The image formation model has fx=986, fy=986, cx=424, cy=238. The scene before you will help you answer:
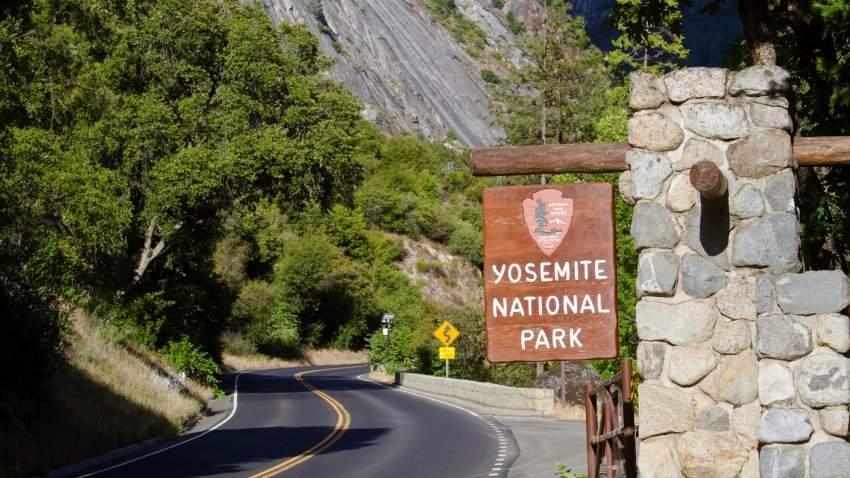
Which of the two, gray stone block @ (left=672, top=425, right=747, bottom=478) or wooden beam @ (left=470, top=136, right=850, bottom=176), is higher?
wooden beam @ (left=470, top=136, right=850, bottom=176)

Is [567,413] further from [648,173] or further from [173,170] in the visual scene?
[648,173]

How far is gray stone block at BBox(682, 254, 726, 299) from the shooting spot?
7.59m

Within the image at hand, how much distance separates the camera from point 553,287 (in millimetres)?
7480

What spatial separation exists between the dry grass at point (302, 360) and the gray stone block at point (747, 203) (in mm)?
55000

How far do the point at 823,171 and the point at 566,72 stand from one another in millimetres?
A: 33035

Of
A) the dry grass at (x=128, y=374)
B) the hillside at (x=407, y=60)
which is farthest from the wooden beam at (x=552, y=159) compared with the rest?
the hillside at (x=407, y=60)

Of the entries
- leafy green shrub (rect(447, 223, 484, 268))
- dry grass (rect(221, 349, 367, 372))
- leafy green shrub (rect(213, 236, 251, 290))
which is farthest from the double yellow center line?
leafy green shrub (rect(447, 223, 484, 268))

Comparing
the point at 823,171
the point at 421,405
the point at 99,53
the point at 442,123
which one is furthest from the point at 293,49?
the point at 442,123

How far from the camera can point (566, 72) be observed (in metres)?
47.6

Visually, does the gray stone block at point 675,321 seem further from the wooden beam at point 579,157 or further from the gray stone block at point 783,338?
the wooden beam at point 579,157

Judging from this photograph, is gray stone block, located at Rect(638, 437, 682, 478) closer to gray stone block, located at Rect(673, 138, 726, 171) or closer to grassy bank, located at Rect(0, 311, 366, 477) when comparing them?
gray stone block, located at Rect(673, 138, 726, 171)

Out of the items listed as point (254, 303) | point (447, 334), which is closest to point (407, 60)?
point (254, 303)

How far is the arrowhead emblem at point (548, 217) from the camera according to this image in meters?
7.50

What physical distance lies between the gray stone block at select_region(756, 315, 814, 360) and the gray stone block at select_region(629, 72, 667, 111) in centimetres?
191
